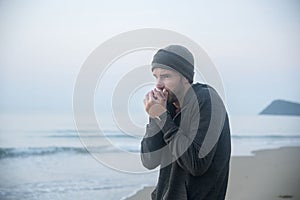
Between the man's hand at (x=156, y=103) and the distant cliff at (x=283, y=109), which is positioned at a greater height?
the man's hand at (x=156, y=103)

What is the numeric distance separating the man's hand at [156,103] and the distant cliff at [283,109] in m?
2.05

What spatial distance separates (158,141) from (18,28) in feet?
5.85

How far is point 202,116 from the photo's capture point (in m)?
1.19

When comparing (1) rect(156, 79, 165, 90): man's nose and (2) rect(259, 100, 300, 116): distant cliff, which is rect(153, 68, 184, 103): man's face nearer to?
(1) rect(156, 79, 165, 90): man's nose

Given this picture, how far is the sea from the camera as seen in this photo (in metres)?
2.86

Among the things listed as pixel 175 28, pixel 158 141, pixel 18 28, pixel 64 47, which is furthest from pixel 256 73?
pixel 158 141

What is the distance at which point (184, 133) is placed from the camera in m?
1.21

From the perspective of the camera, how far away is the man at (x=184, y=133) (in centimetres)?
117

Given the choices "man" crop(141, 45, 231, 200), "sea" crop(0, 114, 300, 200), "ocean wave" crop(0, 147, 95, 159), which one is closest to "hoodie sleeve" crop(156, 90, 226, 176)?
"man" crop(141, 45, 231, 200)

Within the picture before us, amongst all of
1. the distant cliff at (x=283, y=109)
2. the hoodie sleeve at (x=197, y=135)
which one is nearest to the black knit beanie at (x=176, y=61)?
the hoodie sleeve at (x=197, y=135)

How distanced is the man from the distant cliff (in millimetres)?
2002

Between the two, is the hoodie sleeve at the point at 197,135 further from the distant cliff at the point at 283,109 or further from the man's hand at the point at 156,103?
the distant cliff at the point at 283,109

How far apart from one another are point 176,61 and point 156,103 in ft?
0.40

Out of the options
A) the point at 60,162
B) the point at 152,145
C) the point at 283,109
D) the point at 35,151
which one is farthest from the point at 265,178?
the point at 152,145
